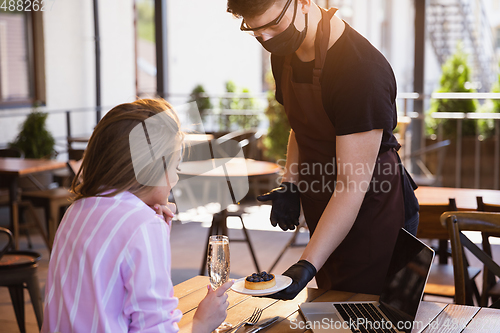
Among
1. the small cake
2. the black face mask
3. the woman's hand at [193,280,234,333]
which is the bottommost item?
the woman's hand at [193,280,234,333]

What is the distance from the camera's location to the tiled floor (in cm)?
331

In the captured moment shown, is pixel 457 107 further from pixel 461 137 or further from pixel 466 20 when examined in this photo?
pixel 466 20

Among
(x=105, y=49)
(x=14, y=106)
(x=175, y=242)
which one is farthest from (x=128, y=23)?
(x=175, y=242)

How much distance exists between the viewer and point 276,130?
5523 millimetres

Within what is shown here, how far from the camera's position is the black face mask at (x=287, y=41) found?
140 centimetres

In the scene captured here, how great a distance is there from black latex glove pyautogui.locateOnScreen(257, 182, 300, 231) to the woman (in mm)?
619

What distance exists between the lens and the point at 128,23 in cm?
868

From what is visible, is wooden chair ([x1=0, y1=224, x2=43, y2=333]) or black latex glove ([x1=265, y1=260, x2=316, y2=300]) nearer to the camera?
black latex glove ([x1=265, y1=260, x2=316, y2=300])

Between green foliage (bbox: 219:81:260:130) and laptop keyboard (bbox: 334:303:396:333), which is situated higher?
green foliage (bbox: 219:81:260:130)

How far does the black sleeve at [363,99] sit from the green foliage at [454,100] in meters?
5.02

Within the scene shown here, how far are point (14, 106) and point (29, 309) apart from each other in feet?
→ 13.8

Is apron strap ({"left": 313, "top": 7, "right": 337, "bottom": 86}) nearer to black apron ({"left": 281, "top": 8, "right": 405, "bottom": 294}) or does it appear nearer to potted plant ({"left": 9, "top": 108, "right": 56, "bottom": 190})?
black apron ({"left": 281, "top": 8, "right": 405, "bottom": 294})

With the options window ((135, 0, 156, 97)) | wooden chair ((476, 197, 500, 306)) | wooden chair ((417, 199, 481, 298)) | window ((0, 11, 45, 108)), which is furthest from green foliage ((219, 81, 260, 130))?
wooden chair ((476, 197, 500, 306))

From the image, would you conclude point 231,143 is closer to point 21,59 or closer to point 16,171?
point 16,171
